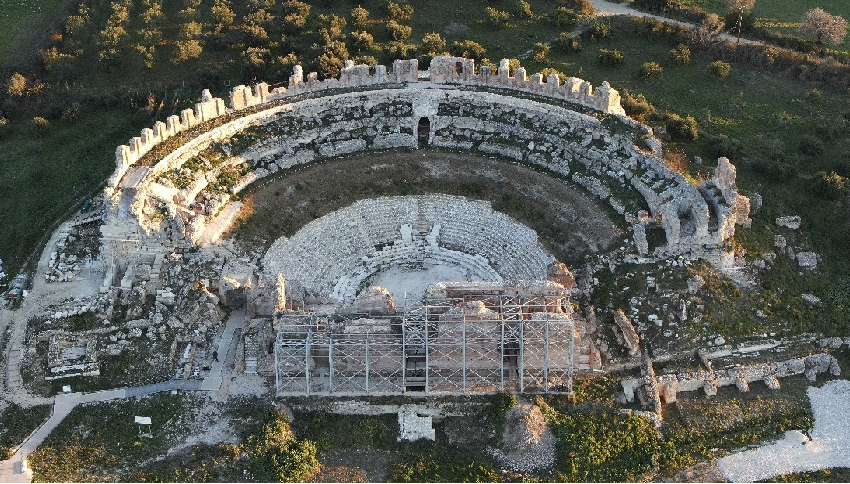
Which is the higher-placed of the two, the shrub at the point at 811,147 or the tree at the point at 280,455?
the shrub at the point at 811,147

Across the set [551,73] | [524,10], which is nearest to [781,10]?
[524,10]

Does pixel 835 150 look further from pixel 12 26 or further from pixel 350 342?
pixel 12 26

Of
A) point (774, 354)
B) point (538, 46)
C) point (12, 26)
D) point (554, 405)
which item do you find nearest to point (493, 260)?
point (554, 405)

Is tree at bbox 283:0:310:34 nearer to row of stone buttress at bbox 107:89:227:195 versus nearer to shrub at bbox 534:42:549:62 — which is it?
row of stone buttress at bbox 107:89:227:195

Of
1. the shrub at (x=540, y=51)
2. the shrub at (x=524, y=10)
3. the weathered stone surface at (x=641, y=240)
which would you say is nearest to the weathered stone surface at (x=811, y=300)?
the weathered stone surface at (x=641, y=240)

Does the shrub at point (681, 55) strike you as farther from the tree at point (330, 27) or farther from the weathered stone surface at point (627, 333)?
the weathered stone surface at point (627, 333)
